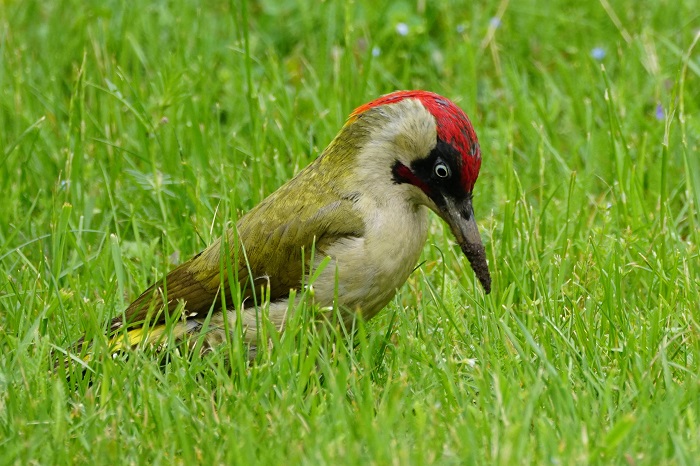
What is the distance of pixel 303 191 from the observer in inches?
171

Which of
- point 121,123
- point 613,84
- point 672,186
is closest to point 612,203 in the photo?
point 672,186

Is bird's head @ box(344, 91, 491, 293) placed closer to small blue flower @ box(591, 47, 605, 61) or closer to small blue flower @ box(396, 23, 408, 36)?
small blue flower @ box(396, 23, 408, 36)

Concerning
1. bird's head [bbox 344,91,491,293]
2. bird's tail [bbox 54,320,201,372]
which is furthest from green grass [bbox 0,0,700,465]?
bird's head [bbox 344,91,491,293]

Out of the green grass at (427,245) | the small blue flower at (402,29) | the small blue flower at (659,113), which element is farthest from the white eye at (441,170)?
the small blue flower at (402,29)

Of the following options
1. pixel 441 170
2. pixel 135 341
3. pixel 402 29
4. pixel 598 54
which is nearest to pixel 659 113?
pixel 598 54

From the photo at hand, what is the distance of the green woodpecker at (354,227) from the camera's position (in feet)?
13.3

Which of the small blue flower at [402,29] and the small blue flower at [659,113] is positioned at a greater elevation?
the small blue flower at [402,29]

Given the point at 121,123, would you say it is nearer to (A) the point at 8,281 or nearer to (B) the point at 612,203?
(A) the point at 8,281

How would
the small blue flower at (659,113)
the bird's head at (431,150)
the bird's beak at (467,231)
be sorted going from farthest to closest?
the small blue flower at (659,113) → the bird's beak at (467,231) → the bird's head at (431,150)

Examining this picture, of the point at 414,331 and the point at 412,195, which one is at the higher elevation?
the point at 412,195

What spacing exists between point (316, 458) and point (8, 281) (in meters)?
1.85

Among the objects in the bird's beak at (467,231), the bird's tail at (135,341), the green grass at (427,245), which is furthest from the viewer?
the bird's beak at (467,231)

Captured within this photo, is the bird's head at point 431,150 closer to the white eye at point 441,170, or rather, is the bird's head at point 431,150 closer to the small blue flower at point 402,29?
the white eye at point 441,170

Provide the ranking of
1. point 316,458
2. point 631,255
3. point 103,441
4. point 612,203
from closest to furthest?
point 316,458, point 103,441, point 631,255, point 612,203
